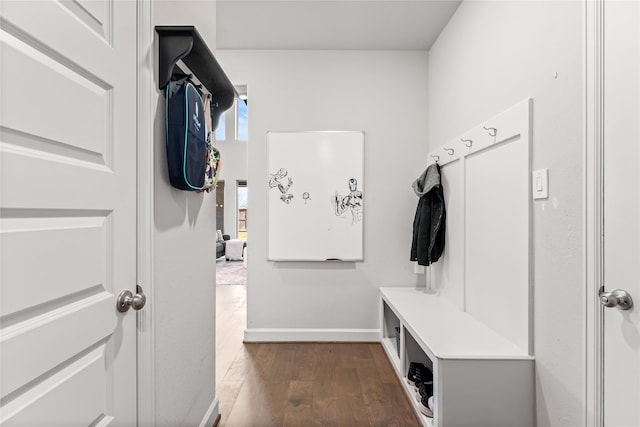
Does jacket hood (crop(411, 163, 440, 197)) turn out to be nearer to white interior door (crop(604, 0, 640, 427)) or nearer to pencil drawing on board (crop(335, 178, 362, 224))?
pencil drawing on board (crop(335, 178, 362, 224))

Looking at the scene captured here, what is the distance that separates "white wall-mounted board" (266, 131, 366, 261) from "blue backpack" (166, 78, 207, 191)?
5.85 feet

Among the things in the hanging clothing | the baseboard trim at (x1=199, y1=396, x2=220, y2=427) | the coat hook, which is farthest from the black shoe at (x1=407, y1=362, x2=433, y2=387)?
the coat hook

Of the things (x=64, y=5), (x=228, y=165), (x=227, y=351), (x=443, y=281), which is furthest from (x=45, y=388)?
(x=228, y=165)

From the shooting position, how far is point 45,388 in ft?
2.45

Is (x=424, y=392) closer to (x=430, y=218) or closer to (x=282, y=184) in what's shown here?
(x=430, y=218)

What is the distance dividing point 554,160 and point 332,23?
77.0 inches

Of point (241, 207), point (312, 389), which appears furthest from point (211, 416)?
point (241, 207)

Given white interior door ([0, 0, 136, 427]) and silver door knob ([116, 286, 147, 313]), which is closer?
white interior door ([0, 0, 136, 427])

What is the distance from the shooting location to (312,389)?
7.58ft

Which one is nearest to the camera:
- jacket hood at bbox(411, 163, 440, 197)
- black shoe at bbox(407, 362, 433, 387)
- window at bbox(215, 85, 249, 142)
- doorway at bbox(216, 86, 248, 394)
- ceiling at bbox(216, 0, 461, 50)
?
black shoe at bbox(407, 362, 433, 387)

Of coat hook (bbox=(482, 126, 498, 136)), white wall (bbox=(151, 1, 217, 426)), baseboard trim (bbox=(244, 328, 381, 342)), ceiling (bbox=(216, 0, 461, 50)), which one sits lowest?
baseboard trim (bbox=(244, 328, 381, 342))

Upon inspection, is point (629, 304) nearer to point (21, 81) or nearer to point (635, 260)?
point (635, 260)

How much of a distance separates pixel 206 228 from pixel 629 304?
172 centimetres

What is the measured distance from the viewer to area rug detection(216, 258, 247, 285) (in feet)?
19.9
